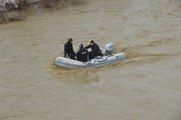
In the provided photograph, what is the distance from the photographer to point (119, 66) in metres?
18.6

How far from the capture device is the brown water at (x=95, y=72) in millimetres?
14766

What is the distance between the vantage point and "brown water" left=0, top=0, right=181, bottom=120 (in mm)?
14766

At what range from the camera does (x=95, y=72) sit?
59.6ft

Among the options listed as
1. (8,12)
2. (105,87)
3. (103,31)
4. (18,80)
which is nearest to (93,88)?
(105,87)

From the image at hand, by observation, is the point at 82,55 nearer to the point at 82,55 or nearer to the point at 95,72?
the point at 82,55

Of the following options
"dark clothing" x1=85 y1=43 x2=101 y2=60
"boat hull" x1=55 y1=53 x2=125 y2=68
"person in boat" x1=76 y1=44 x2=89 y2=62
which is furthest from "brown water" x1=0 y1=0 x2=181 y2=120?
"dark clothing" x1=85 y1=43 x2=101 y2=60

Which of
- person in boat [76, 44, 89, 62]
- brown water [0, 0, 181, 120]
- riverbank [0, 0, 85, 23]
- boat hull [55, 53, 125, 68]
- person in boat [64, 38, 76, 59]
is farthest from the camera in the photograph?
riverbank [0, 0, 85, 23]

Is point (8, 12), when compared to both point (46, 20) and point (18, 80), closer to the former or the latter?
point (46, 20)

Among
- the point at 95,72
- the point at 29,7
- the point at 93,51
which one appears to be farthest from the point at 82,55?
the point at 29,7

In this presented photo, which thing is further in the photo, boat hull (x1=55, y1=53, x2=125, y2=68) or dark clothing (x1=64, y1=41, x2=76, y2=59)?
dark clothing (x1=64, y1=41, x2=76, y2=59)

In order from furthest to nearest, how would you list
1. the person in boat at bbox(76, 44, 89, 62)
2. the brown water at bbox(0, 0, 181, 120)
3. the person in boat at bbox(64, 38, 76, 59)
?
the person in boat at bbox(64, 38, 76, 59) → the person in boat at bbox(76, 44, 89, 62) → the brown water at bbox(0, 0, 181, 120)

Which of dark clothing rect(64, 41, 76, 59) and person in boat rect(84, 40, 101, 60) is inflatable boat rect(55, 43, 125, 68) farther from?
dark clothing rect(64, 41, 76, 59)

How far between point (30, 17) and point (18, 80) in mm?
11463

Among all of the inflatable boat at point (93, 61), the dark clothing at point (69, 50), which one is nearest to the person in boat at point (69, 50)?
the dark clothing at point (69, 50)
